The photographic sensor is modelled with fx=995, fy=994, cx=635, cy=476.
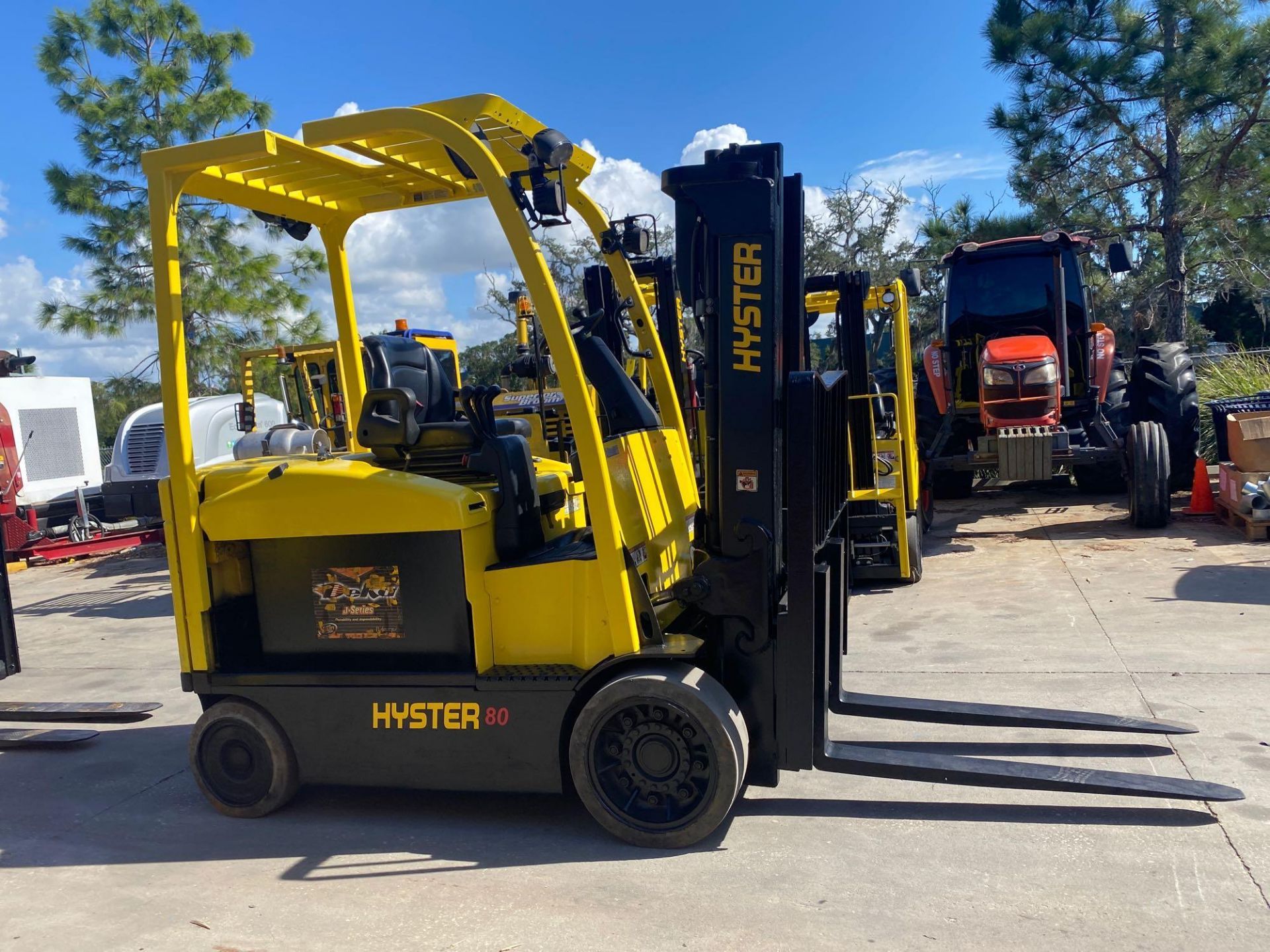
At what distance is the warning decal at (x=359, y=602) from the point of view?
4.11 meters

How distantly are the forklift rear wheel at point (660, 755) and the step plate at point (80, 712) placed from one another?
3.46 m

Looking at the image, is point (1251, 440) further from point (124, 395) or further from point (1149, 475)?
point (124, 395)

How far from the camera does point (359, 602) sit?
4.17m

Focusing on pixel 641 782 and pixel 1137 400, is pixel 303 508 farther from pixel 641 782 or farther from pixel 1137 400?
pixel 1137 400

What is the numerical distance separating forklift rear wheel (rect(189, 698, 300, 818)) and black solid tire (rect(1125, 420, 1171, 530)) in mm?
8576

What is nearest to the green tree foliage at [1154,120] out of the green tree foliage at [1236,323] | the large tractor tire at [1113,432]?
the large tractor tire at [1113,432]

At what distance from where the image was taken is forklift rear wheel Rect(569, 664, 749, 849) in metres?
3.67

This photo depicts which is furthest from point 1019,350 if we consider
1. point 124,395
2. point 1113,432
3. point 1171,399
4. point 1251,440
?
point 124,395

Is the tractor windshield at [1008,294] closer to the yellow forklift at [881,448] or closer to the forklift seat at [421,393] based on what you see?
the yellow forklift at [881,448]

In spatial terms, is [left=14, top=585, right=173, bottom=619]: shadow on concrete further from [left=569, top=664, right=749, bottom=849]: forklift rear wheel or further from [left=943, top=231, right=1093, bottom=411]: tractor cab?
[left=943, top=231, right=1093, bottom=411]: tractor cab

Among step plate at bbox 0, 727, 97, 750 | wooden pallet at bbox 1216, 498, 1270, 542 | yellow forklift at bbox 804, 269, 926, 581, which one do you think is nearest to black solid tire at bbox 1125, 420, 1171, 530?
wooden pallet at bbox 1216, 498, 1270, 542

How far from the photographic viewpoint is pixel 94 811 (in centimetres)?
465

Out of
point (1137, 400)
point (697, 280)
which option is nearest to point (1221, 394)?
point (1137, 400)

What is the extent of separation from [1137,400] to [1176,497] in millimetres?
1642
